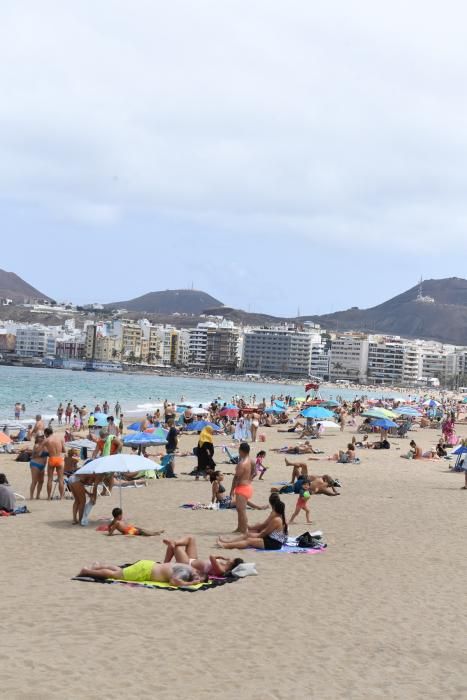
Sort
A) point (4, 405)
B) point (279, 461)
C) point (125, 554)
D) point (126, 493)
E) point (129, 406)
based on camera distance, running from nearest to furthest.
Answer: point (125, 554), point (126, 493), point (279, 461), point (4, 405), point (129, 406)

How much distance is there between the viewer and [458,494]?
15242mm

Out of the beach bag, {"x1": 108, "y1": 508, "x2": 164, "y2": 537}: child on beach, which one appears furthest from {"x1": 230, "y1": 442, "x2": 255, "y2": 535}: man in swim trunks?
{"x1": 108, "y1": 508, "x2": 164, "y2": 537}: child on beach

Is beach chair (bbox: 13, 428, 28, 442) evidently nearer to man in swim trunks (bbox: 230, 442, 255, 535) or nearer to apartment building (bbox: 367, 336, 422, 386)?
man in swim trunks (bbox: 230, 442, 255, 535)

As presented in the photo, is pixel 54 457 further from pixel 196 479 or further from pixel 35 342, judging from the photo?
pixel 35 342

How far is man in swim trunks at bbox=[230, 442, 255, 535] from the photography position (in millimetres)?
10547

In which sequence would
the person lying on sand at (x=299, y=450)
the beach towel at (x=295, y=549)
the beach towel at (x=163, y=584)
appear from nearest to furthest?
the beach towel at (x=163, y=584), the beach towel at (x=295, y=549), the person lying on sand at (x=299, y=450)

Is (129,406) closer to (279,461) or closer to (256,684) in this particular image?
(279,461)

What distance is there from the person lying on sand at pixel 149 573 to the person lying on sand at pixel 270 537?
1.71 metres

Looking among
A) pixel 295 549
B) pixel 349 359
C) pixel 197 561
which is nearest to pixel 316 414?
pixel 295 549

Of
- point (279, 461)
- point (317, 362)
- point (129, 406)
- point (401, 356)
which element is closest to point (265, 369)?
point (317, 362)

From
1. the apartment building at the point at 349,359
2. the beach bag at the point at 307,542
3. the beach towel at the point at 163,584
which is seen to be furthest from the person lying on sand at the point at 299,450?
the apartment building at the point at 349,359

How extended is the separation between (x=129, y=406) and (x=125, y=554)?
4973 centimetres

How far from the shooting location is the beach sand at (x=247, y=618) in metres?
5.40

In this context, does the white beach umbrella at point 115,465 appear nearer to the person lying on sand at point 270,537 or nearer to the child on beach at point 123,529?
the child on beach at point 123,529
